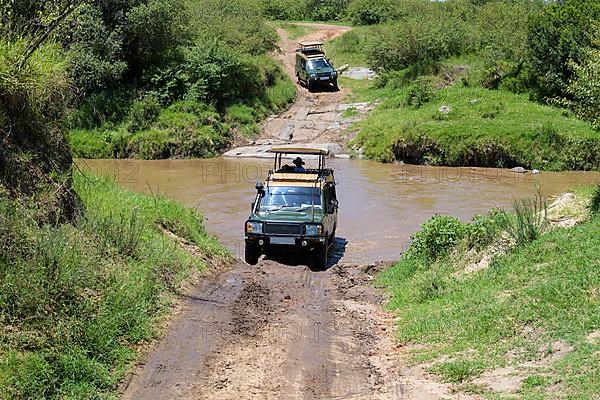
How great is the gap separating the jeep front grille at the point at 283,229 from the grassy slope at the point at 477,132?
1602 cm

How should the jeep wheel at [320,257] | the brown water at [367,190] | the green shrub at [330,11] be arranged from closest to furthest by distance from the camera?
1. the jeep wheel at [320,257]
2. the brown water at [367,190]
3. the green shrub at [330,11]

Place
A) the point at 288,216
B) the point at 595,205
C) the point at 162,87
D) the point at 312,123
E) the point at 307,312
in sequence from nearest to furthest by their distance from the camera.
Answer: the point at 307,312, the point at 595,205, the point at 288,216, the point at 312,123, the point at 162,87

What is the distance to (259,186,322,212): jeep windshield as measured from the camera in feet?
49.1

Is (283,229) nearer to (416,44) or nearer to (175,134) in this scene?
(175,134)

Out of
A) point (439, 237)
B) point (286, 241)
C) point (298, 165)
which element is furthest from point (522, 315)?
point (298, 165)

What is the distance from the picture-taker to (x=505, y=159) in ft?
95.7

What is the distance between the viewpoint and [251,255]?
14.6m

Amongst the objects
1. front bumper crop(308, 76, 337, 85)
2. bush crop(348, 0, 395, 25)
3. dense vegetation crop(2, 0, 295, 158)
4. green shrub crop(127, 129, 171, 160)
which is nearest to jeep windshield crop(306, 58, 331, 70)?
front bumper crop(308, 76, 337, 85)

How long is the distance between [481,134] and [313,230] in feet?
57.2

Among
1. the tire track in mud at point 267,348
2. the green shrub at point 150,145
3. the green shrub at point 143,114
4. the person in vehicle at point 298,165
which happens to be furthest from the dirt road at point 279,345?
the green shrub at point 143,114

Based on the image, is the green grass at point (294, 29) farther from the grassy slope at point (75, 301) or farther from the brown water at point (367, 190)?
the grassy slope at point (75, 301)

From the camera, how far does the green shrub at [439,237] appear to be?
12812mm

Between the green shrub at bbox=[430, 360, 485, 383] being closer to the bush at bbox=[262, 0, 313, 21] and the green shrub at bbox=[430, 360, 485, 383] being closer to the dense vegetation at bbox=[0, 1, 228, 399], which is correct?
the dense vegetation at bbox=[0, 1, 228, 399]

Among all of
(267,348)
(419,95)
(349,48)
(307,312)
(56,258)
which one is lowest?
(307,312)
